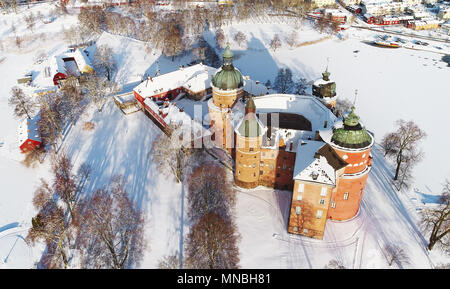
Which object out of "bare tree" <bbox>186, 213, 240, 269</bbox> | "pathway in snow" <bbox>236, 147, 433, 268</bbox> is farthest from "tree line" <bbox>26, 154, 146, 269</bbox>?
"pathway in snow" <bbox>236, 147, 433, 268</bbox>

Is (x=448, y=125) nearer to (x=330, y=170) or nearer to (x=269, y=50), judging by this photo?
(x=330, y=170)

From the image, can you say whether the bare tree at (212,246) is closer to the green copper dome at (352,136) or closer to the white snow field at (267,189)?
the white snow field at (267,189)

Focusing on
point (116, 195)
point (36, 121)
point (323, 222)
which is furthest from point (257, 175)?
point (36, 121)

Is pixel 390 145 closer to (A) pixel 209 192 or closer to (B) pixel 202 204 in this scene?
(A) pixel 209 192

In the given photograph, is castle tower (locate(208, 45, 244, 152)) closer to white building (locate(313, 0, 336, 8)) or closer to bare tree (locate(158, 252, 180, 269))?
bare tree (locate(158, 252, 180, 269))

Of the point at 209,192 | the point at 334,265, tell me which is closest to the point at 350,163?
the point at 334,265

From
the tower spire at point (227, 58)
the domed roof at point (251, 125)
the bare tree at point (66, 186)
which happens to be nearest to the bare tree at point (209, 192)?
the domed roof at point (251, 125)
